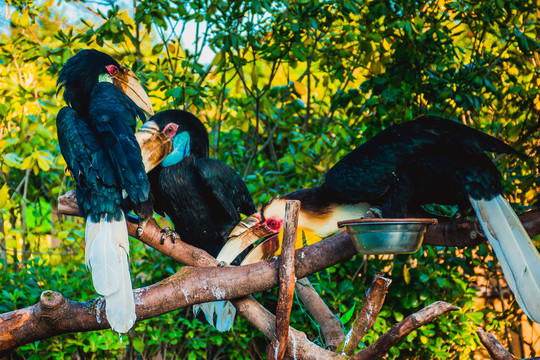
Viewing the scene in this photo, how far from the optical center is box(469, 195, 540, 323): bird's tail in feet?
→ 6.64

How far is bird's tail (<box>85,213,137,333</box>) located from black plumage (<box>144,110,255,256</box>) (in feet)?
1.55

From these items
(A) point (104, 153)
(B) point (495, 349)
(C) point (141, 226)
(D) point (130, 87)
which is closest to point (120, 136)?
(A) point (104, 153)

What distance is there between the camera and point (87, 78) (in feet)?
8.66

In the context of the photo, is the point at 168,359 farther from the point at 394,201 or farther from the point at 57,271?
the point at 394,201

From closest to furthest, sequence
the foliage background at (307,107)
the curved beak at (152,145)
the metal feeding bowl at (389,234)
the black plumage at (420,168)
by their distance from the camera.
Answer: the metal feeding bowl at (389,234), the black plumage at (420,168), the curved beak at (152,145), the foliage background at (307,107)

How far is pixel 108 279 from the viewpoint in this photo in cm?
206

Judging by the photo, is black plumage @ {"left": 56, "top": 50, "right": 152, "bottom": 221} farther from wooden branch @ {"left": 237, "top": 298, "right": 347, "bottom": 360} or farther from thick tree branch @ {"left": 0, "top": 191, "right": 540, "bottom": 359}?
wooden branch @ {"left": 237, "top": 298, "right": 347, "bottom": 360}

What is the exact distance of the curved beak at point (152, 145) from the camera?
2.62 m

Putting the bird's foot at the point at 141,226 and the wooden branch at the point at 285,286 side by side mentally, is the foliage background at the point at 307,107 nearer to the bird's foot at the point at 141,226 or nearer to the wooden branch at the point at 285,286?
the bird's foot at the point at 141,226

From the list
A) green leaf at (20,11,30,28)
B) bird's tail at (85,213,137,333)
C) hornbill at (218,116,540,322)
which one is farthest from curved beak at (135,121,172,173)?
green leaf at (20,11,30,28)

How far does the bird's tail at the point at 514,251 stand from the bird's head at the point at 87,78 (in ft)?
5.62

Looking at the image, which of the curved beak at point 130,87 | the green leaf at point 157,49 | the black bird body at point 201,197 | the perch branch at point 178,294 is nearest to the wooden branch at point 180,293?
the perch branch at point 178,294

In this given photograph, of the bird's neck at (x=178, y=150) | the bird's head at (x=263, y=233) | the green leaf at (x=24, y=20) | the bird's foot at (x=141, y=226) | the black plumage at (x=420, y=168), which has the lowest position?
the bird's head at (x=263, y=233)

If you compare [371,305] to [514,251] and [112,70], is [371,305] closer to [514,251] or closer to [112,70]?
[514,251]
